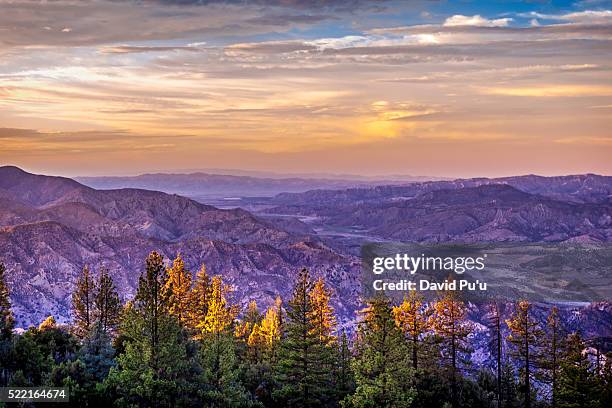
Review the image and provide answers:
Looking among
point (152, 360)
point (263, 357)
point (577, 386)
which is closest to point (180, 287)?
point (263, 357)

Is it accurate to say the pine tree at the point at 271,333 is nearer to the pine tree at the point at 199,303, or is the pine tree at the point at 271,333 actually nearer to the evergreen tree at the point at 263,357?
the evergreen tree at the point at 263,357

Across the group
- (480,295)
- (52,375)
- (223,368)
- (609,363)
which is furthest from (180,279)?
(480,295)

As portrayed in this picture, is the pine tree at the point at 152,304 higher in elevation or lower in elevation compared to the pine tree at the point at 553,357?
higher

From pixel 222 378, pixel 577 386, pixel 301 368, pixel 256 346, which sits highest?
pixel 222 378

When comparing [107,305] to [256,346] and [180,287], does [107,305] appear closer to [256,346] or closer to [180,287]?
[180,287]

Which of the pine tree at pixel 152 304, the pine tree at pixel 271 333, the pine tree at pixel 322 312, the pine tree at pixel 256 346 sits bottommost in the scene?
the pine tree at pixel 256 346

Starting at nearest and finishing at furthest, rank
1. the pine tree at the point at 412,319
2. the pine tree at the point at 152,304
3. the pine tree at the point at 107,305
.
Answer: the pine tree at the point at 152,304
the pine tree at the point at 412,319
the pine tree at the point at 107,305

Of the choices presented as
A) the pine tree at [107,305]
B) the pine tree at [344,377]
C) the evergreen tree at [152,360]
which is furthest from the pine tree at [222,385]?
the pine tree at [107,305]

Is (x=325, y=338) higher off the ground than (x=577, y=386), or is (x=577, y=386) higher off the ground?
(x=325, y=338)
